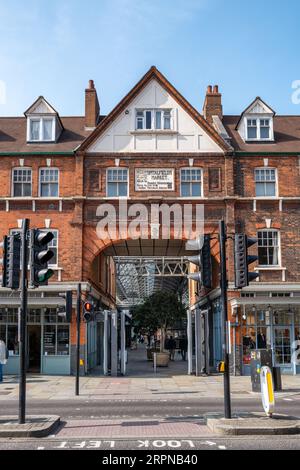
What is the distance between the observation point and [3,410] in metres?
15.2

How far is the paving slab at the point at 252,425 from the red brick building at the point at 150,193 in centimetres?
1514

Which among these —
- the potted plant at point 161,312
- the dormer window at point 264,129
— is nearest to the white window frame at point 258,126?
the dormer window at point 264,129

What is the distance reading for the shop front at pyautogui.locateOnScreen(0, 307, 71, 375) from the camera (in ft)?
89.0

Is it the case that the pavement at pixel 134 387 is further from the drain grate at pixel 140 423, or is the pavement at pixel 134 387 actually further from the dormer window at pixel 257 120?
the dormer window at pixel 257 120

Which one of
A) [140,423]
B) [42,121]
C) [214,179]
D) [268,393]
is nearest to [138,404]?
[140,423]

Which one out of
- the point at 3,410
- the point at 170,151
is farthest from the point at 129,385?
the point at 170,151

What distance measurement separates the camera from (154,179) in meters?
28.5

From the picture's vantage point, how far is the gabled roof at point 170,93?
93.7 feet

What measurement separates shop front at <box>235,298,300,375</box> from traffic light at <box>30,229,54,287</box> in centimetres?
1682

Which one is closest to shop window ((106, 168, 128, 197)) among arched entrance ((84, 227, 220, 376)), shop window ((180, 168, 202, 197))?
arched entrance ((84, 227, 220, 376))

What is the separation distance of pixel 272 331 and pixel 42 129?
1549cm

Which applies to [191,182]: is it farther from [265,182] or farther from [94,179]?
[94,179]

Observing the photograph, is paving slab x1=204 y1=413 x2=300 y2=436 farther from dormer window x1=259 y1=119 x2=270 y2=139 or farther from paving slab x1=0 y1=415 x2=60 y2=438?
dormer window x1=259 y1=119 x2=270 y2=139
